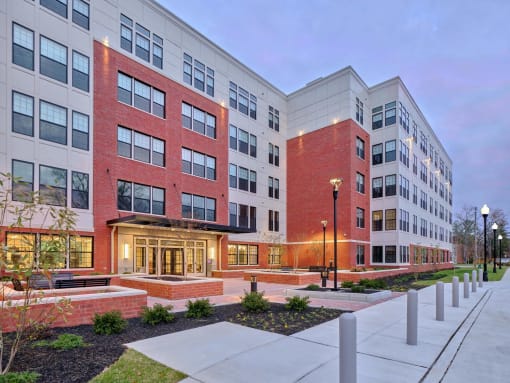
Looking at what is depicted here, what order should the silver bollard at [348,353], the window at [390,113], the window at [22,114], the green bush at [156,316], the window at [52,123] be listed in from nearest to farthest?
the silver bollard at [348,353] → the green bush at [156,316] → the window at [22,114] → the window at [52,123] → the window at [390,113]

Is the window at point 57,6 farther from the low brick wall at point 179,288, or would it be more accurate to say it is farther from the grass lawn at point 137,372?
the grass lawn at point 137,372

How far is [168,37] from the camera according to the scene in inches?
966

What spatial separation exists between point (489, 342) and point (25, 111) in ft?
67.6

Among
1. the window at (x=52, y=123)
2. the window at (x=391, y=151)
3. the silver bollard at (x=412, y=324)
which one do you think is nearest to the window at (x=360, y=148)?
the window at (x=391, y=151)

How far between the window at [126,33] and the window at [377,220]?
88.1ft

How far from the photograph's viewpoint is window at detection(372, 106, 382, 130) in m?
35.1

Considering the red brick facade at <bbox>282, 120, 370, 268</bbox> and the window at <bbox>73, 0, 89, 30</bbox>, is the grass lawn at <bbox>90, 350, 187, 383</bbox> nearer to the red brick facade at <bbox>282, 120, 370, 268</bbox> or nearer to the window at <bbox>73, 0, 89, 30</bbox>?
the window at <bbox>73, 0, 89, 30</bbox>

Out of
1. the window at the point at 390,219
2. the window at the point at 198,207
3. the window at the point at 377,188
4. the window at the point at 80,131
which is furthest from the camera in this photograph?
the window at the point at 377,188

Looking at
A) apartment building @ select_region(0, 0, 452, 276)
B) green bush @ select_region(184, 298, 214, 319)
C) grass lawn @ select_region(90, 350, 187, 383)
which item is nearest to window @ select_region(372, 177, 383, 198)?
apartment building @ select_region(0, 0, 452, 276)

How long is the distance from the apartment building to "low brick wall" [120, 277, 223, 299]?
13.9ft

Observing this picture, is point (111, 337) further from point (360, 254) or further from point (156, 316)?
point (360, 254)

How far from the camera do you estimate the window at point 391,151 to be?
33562 millimetres

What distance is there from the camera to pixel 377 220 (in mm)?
34375

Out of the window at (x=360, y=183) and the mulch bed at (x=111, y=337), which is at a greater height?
the window at (x=360, y=183)
